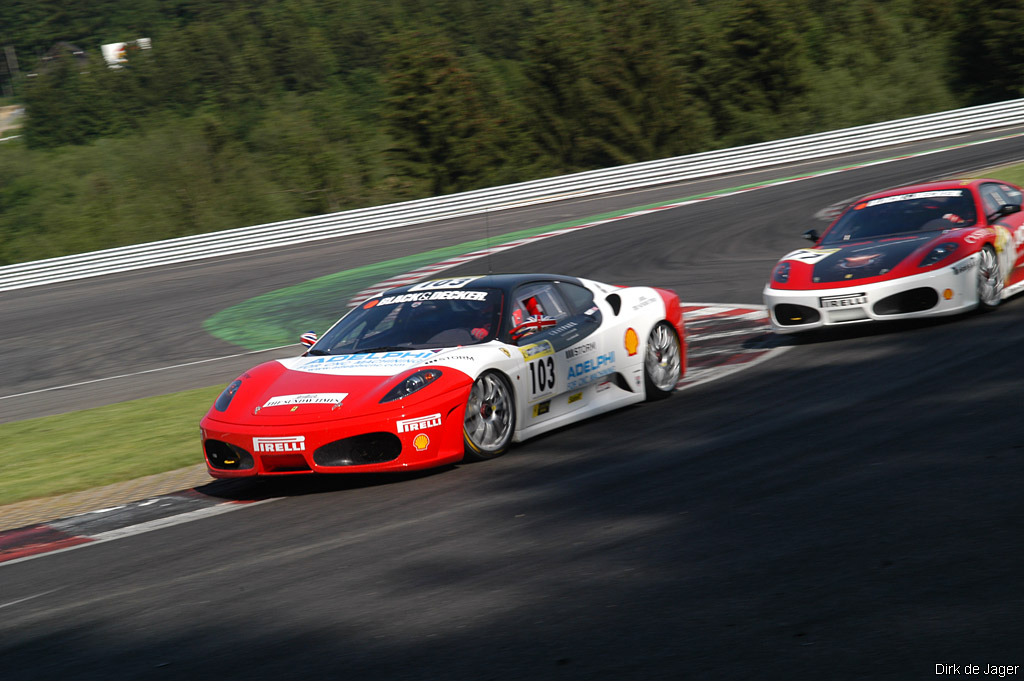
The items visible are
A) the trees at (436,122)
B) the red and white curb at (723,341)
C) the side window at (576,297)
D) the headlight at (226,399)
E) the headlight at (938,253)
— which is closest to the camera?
the headlight at (226,399)

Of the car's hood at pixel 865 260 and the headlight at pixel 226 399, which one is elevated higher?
the headlight at pixel 226 399

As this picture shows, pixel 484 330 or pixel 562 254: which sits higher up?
pixel 484 330

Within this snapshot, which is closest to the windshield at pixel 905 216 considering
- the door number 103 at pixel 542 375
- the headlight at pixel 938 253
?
the headlight at pixel 938 253

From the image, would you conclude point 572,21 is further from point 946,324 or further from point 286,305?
point 946,324

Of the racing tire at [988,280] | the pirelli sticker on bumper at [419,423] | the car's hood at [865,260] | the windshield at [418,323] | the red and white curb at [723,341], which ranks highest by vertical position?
the windshield at [418,323]

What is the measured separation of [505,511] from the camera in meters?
6.04

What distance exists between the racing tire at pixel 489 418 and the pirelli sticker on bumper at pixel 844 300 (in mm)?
4145

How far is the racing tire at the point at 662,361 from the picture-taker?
9.04 m

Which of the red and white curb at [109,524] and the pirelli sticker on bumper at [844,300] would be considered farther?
the pirelli sticker on bumper at [844,300]

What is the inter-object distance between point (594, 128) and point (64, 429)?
1563 inches

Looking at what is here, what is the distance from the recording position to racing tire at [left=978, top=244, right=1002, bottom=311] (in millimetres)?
10477

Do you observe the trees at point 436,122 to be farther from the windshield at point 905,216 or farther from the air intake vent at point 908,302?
the air intake vent at point 908,302

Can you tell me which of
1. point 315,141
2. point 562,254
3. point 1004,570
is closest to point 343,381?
point 1004,570

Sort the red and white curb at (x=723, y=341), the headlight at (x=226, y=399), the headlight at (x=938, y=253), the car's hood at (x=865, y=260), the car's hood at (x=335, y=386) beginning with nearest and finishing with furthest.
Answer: the car's hood at (x=335, y=386), the headlight at (x=226, y=399), the red and white curb at (x=723, y=341), the headlight at (x=938, y=253), the car's hood at (x=865, y=260)
